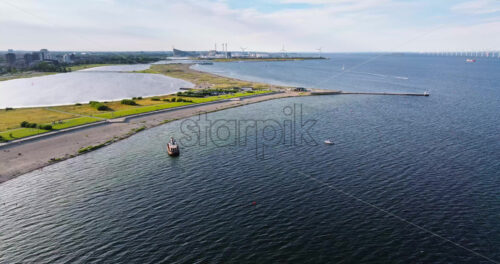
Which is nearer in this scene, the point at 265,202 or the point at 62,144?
the point at 265,202

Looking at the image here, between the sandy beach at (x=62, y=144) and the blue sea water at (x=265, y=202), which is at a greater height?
the sandy beach at (x=62, y=144)

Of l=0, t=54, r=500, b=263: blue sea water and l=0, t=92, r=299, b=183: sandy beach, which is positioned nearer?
l=0, t=54, r=500, b=263: blue sea water

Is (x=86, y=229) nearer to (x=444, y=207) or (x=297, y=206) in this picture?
(x=297, y=206)

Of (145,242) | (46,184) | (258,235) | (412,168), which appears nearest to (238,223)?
(258,235)

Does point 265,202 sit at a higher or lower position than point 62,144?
lower

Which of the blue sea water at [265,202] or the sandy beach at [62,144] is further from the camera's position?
the sandy beach at [62,144]
